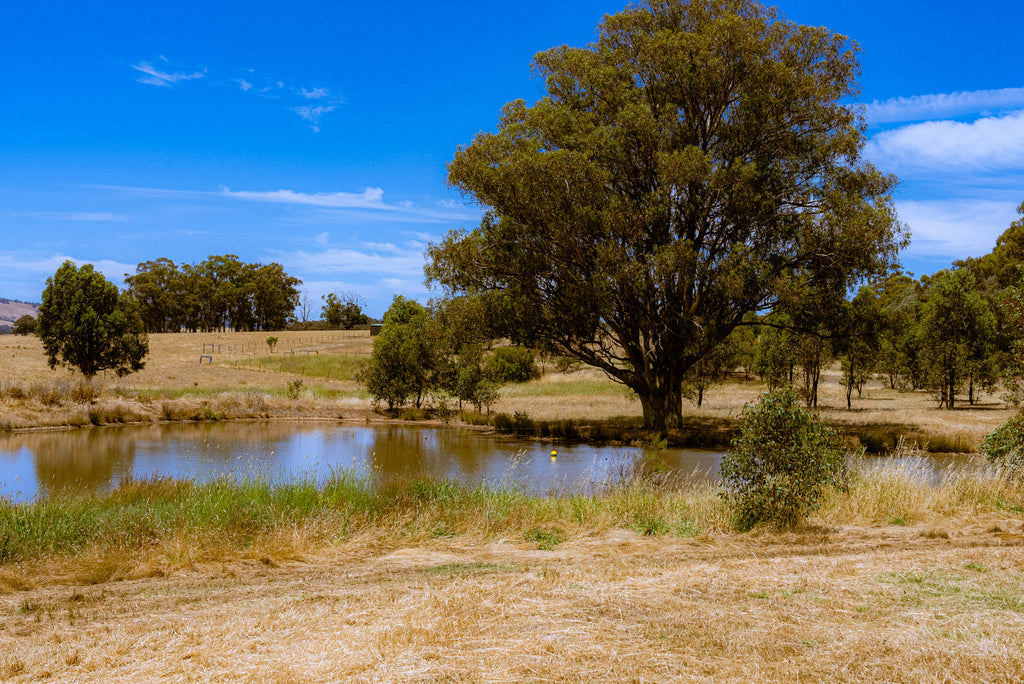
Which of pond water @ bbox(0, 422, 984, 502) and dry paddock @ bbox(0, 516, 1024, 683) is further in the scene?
pond water @ bbox(0, 422, 984, 502)

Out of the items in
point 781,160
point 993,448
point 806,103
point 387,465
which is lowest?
point 387,465

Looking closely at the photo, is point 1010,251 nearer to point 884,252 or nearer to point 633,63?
point 884,252

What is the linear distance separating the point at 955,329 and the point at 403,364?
94.7ft

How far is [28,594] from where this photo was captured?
23.6ft

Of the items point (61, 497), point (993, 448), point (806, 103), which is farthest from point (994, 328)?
point (61, 497)

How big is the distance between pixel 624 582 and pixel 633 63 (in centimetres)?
2285

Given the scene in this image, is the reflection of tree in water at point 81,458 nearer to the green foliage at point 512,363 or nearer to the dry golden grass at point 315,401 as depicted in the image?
the dry golden grass at point 315,401

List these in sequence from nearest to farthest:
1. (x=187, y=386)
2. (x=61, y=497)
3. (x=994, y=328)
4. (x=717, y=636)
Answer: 1. (x=717, y=636)
2. (x=61, y=497)
3. (x=994, y=328)
4. (x=187, y=386)

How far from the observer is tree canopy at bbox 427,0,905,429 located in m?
23.2

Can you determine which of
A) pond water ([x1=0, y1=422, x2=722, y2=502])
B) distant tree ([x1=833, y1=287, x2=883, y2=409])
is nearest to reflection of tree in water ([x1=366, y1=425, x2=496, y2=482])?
pond water ([x1=0, y1=422, x2=722, y2=502])

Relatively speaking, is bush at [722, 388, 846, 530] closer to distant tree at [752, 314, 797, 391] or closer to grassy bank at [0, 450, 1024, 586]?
grassy bank at [0, 450, 1024, 586]

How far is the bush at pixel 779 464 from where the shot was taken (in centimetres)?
984

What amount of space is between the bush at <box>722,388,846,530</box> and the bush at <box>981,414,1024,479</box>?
202 inches

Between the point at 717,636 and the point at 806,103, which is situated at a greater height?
the point at 806,103
